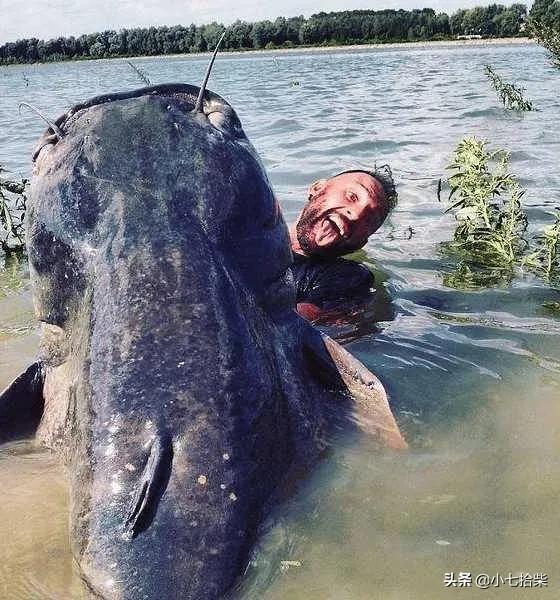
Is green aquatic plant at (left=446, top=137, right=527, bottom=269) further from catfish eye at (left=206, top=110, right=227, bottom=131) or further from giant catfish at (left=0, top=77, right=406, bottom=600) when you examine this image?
catfish eye at (left=206, top=110, right=227, bottom=131)

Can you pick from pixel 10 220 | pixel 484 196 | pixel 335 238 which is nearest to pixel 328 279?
pixel 335 238

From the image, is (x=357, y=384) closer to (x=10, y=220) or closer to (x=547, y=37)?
(x=547, y=37)

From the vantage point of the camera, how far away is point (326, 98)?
18.6m

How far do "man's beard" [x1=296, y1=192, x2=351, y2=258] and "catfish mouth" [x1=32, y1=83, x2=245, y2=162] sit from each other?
233 centimetres

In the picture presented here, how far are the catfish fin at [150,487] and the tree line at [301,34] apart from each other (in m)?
67.3

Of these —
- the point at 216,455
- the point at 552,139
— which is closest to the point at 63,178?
the point at 216,455

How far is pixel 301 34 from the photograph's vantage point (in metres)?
88.1

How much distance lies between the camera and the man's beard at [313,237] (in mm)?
4840

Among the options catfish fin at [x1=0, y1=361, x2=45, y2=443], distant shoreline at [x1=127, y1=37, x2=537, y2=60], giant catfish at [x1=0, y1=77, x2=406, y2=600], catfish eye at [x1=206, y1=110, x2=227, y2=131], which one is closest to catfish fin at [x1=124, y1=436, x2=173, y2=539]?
giant catfish at [x1=0, y1=77, x2=406, y2=600]

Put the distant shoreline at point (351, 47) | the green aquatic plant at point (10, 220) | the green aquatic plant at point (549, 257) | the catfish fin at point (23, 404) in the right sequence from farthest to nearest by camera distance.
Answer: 1. the distant shoreline at point (351, 47)
2. the green aquatic plant at point (10, 220)
3. the green aquatic plant at point (549, 257)
4. the catfish fin at point (23, 404)

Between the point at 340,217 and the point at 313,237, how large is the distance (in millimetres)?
224

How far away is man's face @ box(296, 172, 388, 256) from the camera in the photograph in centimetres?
480

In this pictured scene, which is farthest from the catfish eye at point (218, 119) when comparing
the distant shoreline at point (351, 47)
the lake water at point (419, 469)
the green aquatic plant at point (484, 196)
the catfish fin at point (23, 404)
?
the distant shoreline at point (351, 47)

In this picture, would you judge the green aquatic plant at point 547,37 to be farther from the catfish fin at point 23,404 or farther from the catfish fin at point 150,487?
the catfish fin at point 150,487
